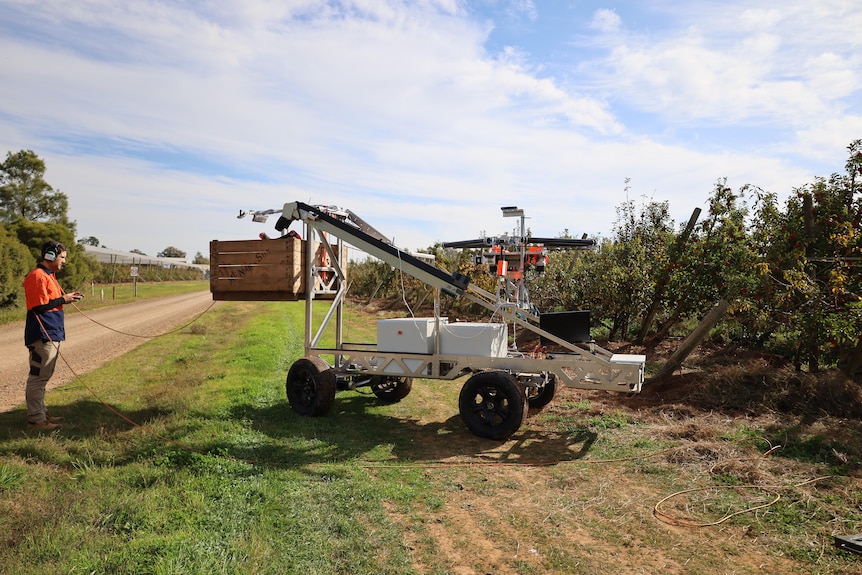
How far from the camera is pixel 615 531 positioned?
4758mm

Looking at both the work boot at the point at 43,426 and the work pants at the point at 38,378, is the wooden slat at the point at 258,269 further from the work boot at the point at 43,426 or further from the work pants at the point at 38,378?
the work boot at the point at 43,426

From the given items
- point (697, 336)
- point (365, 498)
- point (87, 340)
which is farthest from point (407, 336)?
point (87, 340)

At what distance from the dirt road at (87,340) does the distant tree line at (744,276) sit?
6715mm

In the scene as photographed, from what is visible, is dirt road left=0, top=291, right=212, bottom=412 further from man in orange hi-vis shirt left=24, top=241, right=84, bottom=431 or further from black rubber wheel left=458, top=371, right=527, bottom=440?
black rubber wheel left=458, top=371, right=527, bottom=440

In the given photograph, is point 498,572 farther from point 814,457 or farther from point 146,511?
point 814,457

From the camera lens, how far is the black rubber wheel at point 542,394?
29.8 feet

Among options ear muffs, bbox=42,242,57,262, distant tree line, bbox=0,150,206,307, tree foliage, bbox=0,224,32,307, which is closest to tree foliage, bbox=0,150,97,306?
distant tree line, bbox=0,150,206,307

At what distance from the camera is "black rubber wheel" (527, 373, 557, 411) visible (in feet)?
29.8

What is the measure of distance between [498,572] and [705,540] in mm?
1794

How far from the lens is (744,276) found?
9336 mm

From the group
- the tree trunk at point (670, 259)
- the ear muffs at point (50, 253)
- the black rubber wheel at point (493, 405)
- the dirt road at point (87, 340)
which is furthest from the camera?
the tree trunk at point (670, 259)

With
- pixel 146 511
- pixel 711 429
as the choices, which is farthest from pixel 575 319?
pixel 146 511

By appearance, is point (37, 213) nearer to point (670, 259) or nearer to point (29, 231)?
point (29, 231)

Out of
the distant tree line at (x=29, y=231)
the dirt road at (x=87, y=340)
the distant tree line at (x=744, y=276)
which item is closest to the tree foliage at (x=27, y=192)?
the distant tree line at (x=29, y=231)
